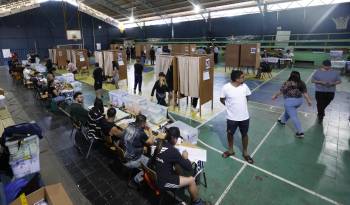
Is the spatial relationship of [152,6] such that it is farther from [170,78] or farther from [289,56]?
[170,78]

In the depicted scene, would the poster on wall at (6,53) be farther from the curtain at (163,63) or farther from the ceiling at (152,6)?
the curtain at (163,63)

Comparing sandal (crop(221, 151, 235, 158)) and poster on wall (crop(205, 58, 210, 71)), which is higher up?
poster on wall (crop(205, 58, 210, 71))

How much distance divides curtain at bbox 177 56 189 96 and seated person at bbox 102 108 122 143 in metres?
3.13

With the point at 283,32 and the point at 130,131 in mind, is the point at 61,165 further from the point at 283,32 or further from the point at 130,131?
the point at 283,32

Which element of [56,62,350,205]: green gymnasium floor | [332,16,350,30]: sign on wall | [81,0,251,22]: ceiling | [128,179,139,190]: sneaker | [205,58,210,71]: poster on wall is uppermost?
[81,0,251,22]: ceiling

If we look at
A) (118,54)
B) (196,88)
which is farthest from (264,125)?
(118,54)

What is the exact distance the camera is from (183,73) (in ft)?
22.0

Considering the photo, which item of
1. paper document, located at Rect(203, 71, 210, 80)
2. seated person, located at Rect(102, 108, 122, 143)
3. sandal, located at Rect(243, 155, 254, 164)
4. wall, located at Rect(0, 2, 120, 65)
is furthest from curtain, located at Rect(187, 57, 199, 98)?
wall, located at Rect(0, 2, 120, 65)

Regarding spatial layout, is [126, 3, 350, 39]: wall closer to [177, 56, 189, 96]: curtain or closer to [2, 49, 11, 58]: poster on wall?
[177, 56, 189, 96]: curtain

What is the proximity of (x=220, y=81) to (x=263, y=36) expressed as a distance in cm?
1073

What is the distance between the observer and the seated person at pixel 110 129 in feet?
13.4

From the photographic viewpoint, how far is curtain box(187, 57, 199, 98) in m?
6.29

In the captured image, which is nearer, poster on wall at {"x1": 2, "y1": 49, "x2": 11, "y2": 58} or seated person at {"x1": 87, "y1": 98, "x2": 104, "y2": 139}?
seated person at {"x1": 87, "y1": 98, "x2": 104, "y2": 139}

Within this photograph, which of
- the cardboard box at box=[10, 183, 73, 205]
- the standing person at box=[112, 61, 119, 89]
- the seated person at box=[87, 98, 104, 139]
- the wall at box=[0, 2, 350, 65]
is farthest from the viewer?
the wall at box=[0, 2, 350, 65]
